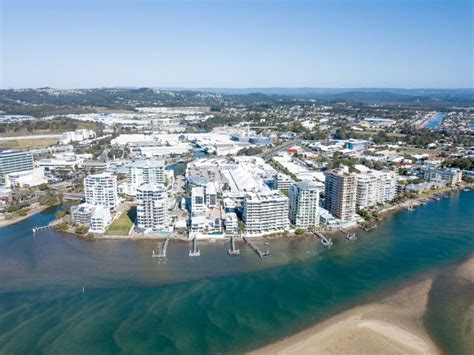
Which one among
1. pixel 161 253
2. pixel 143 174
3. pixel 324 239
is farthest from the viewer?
pixel 143 174

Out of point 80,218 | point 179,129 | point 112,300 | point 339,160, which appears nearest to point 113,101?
point 179,129

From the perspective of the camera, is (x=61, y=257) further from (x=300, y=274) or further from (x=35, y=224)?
(x=300, y=274)

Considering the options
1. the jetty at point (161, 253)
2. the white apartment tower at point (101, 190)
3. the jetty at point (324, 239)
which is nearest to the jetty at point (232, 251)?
the jetty at point (161, 253)

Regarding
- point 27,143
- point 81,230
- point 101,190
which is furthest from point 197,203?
point 27,143

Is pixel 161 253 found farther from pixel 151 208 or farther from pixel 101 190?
pixel 101 190

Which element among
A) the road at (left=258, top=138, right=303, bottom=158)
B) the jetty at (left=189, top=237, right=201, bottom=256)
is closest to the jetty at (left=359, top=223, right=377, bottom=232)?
the jetty at (left=189, top=237, right=201, bottom=256)

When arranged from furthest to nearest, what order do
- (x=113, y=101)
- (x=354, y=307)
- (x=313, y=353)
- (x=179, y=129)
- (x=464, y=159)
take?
(x=113, y=101)
(x=179, y=129)
(x=464, y=159)
(x=354, y=307)
(x=313, y=353)
